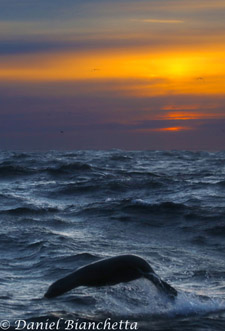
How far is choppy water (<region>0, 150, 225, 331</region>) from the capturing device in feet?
39.9

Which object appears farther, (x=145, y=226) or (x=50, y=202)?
(x=50, y=202)

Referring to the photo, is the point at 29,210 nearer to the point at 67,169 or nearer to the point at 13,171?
the point at 13,171

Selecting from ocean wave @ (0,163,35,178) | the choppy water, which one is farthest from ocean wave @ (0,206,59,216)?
ocean wave @ (0,163,35,178)

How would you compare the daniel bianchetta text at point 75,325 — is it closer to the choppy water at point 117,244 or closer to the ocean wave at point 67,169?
the choppy water at point 117,244

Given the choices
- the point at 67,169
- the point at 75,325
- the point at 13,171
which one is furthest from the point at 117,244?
the point at 67,169

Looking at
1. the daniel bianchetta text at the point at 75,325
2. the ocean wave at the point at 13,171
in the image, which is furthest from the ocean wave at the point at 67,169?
the daniel bianchetta text at the point at 75,325

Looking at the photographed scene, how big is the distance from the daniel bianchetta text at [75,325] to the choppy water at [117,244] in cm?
24

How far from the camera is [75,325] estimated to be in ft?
36.4

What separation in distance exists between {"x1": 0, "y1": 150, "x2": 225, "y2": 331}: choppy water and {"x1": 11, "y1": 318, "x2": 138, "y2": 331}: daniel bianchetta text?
24 centimetres

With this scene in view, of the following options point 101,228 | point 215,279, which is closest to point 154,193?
point 101,228

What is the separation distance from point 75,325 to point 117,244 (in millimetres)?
8474

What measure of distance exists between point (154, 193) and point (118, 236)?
40.8 feet

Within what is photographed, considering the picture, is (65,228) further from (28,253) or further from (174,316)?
(174,316)

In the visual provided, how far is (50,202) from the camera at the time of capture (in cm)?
3030
